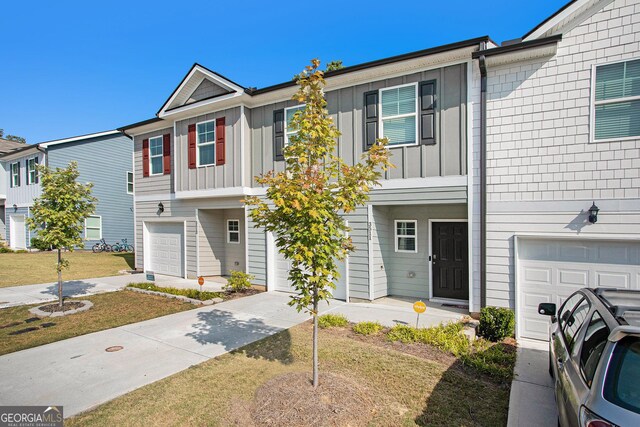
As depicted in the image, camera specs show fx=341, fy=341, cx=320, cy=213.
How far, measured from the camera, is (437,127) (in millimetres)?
7762

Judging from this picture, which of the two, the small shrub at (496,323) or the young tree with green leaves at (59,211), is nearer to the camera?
the small shrub at (496,323)

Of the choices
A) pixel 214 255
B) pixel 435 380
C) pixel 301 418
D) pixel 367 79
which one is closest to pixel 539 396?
pixel 435 380

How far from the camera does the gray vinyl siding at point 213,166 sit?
10.8 metres

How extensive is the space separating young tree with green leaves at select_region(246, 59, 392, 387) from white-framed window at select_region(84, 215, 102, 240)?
21242 millimetres

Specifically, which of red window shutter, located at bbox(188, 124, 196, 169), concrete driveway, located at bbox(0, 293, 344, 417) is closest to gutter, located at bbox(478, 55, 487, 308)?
concrete driveway, located at bbox(0, 293, 344, 417)

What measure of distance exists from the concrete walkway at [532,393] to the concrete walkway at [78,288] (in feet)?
27.2

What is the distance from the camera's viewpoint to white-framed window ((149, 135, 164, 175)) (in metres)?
13.4

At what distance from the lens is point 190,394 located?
433 centimetres

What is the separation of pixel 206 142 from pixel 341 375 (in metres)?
9.36

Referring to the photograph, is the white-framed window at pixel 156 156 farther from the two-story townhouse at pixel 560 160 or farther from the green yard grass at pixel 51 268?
the two-story townhouse at pixel 560 160

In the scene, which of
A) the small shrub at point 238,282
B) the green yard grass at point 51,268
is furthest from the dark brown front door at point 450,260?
the green yard grass at point 51,268

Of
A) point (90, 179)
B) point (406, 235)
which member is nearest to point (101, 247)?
point (90, 179)

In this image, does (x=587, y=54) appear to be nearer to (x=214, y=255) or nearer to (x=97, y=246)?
(x=214, y=255)

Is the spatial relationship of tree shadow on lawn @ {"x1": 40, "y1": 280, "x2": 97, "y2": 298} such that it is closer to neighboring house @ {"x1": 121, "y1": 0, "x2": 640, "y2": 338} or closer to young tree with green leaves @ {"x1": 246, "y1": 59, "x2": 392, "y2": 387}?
neighboring house @ {"x1": 121, "y1": 0, "x2": 640, "y2": 338}
